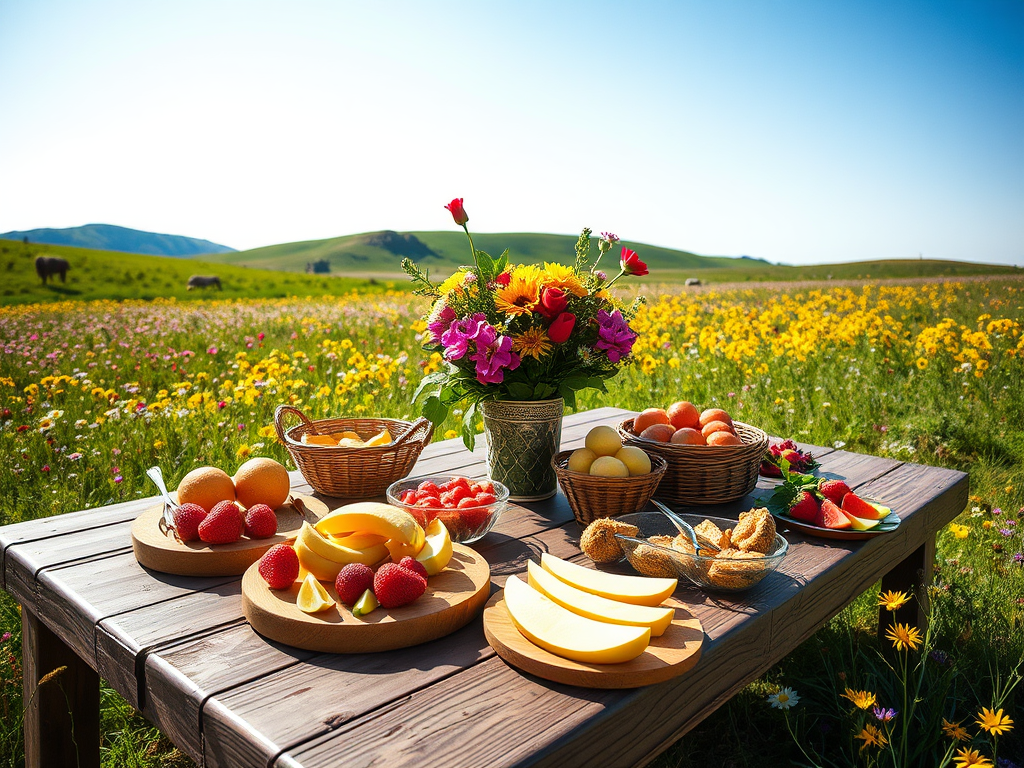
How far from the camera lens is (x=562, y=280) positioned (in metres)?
2.09

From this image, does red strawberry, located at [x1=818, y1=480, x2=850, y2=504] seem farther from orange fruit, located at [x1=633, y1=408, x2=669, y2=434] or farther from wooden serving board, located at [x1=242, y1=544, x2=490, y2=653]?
wooden serving board, located at [x1=242, y1=544, x2=490, y2=653]

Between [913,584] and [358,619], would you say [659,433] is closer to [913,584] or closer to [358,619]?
[358,619]

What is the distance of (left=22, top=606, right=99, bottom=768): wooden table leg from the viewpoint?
1.89m

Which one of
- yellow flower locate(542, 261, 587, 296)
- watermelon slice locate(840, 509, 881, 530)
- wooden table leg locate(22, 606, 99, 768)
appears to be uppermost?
yellow flower locate(542, 261, 587, 296)

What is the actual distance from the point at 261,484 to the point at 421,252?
122750 mm

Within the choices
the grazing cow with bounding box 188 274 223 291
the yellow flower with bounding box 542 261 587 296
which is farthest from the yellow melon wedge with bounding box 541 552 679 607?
the grazing cow with bounding box 188 274 223 291

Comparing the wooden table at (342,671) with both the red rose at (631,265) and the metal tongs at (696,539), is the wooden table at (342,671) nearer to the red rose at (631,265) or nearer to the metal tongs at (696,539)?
the metal tongs at (696,539)

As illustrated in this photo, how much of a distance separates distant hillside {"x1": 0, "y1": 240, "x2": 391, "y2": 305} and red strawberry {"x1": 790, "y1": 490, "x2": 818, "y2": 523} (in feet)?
66.3

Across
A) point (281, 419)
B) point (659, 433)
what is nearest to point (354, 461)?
point (281, 419)

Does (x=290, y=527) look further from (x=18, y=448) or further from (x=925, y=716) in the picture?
(x=18, y=448)

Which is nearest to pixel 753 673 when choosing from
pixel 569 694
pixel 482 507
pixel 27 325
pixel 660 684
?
pixel 660 684

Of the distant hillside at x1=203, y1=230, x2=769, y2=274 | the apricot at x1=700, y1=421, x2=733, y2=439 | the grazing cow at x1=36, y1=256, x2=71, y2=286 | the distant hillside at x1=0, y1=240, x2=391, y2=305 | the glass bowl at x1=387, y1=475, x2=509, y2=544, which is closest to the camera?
the glass bowl at x1=387, y1=475, x2=509, y2=544

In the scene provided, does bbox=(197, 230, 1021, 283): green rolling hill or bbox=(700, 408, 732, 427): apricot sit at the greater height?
bbox=(197, 230, 1021, 283): green rolling hill

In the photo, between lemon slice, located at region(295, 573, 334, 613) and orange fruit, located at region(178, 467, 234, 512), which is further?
orange fruit, located at region(178, 467, 234, 512)
